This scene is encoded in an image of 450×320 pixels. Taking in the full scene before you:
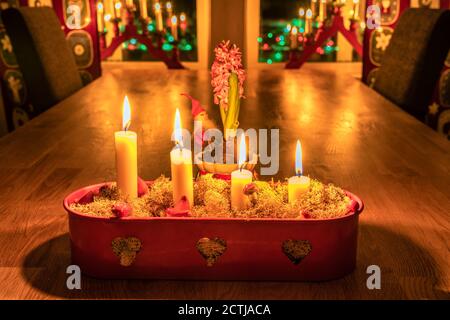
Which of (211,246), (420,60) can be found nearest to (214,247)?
(211,246)

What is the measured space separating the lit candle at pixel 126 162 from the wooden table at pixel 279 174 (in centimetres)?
12

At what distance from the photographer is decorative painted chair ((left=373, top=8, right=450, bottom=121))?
2.54 metres

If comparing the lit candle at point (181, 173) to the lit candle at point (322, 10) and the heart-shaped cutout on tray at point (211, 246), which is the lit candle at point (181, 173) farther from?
the lit candle at point (322, 10)

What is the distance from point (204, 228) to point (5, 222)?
41 cm

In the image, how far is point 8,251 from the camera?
3.17 feet

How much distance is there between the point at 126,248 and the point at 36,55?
6.93ft

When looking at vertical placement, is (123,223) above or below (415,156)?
above

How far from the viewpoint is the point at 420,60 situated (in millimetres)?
2604

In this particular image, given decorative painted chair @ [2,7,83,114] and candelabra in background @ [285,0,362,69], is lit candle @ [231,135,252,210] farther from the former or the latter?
candelabra in background @ [285,0,362,69]

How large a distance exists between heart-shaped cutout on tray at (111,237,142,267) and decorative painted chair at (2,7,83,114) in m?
2.01

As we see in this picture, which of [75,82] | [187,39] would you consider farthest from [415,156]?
[187,39]

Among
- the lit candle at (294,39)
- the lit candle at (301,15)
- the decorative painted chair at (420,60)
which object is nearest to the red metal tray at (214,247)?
the decorative painted chair at (420,60)

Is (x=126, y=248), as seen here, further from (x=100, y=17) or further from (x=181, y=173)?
(x=100, y=17)
